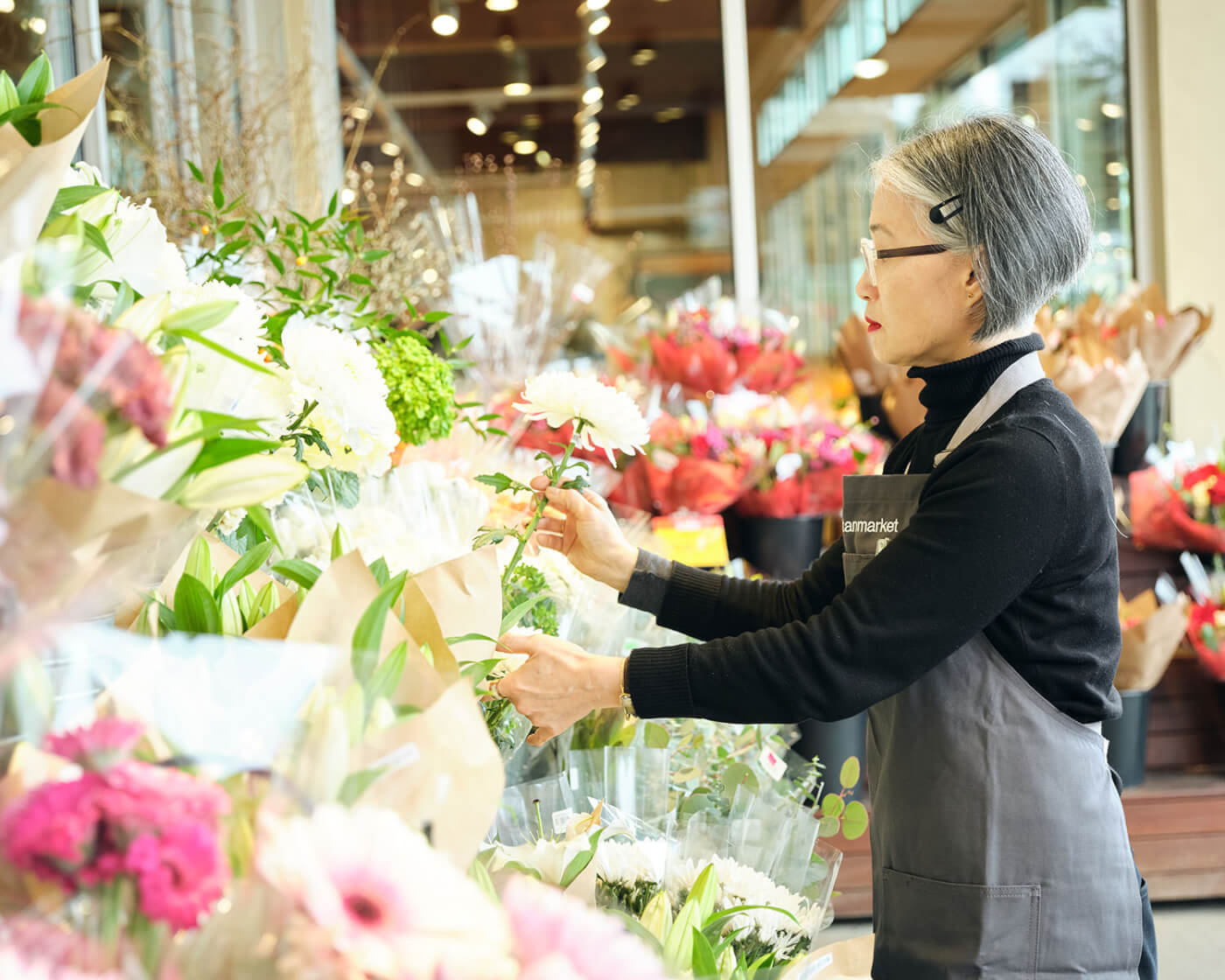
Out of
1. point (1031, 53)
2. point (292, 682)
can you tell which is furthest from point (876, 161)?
point (1031, 53)

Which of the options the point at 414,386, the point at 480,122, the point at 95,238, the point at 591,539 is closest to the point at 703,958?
the point at 95,238

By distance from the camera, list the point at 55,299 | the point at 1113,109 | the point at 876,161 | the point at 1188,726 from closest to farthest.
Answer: the point at 55,299 < the point at 876,161 < the point at 1188,726 < the point at 1113,109

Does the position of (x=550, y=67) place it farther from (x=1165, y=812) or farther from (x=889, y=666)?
(x=889, y=666)

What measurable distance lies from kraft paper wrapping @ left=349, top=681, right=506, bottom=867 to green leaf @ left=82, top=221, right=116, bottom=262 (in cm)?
36

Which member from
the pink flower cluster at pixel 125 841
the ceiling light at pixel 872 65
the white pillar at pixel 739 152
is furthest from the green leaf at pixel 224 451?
the ceiling light at pixel 872 65

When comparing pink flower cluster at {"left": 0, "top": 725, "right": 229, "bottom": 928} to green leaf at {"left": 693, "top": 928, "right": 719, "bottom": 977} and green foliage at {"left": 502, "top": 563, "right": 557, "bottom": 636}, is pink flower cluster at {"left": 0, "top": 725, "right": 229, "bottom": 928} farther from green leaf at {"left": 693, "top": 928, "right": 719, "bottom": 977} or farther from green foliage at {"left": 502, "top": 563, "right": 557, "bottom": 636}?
green foliage at {"left": 502, "top": 563, "right": 557, "bottom": 636}

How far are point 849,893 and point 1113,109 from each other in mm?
3954

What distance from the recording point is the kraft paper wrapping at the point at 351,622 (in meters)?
0.62

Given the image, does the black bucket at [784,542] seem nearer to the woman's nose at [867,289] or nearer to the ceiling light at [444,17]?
the woman's nose at [867,289]

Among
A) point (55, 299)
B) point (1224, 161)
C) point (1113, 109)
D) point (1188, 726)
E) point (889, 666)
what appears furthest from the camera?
point (1113, 109)

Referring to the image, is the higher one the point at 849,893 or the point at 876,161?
the point at 876,161

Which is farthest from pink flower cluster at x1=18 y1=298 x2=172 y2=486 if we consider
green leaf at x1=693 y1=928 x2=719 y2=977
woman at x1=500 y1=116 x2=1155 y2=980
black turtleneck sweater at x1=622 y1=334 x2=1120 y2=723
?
black turtleneck sweater at x1=622 y1=334 x2=1120 y2=723

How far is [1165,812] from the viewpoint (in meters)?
2.79

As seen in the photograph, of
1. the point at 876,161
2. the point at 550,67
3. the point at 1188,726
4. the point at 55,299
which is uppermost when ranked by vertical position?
the point at 550,67
